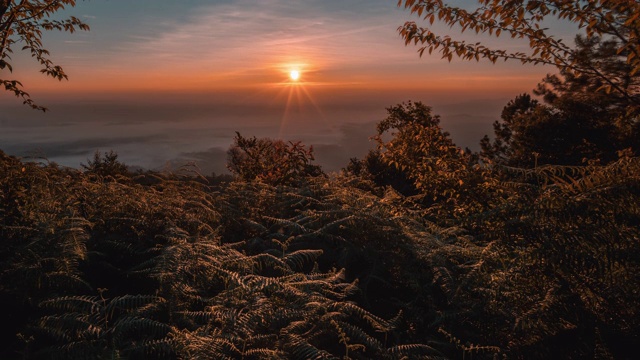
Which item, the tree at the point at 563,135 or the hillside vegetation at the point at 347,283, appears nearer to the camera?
the hillside vegetation at the point at 347,283

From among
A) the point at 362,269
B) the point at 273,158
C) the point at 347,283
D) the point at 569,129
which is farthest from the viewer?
the point at 569,129

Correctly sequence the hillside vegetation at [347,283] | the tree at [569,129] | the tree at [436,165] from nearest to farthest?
1. the hillside vegetation at [347,283]
2. the tree at [436,165]
3. the tree at [569,129]

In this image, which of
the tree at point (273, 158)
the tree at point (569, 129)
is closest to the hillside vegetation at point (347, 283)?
the tree at point (273, 158)

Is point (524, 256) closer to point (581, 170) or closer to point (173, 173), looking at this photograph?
point (581, 170)

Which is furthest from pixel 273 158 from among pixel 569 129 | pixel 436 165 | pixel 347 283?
pixel 569 129

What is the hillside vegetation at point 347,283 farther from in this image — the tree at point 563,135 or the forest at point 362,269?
the tree at point 563,135

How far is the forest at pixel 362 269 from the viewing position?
3.28 m

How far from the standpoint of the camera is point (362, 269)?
209 inches

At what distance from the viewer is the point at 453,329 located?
398cm

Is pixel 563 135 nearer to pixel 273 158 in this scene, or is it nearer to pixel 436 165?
pixel 273 158

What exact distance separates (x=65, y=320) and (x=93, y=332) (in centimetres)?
27

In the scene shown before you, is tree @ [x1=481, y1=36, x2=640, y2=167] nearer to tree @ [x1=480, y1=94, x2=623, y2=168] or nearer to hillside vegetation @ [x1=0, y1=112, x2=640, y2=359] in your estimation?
tree @ [x1=480, y1=94, x2=623, y2=168]

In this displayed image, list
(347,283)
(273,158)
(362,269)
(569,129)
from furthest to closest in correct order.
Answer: (569,129)
(273,158)
(362,269)
(347,283)

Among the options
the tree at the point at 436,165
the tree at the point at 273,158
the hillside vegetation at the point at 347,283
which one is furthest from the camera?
the tree at the point at 273,158
